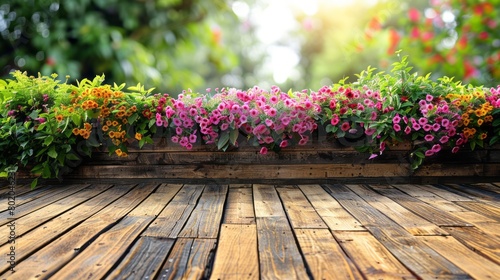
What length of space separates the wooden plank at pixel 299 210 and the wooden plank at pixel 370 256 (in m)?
0.17

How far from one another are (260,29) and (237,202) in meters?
11.7

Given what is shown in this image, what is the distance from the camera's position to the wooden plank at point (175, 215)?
166cm

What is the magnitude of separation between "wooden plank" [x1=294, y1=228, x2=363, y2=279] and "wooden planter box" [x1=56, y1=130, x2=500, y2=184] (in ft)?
3.64

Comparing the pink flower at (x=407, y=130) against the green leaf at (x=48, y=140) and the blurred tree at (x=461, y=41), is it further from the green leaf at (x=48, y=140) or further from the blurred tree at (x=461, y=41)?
the blurred tree at (x=461, y=41)

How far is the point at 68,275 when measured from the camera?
121cm

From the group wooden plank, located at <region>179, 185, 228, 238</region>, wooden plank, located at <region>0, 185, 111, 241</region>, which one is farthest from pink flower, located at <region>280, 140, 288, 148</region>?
wooden plank, located at <region>0, 185, 111, 241</region>

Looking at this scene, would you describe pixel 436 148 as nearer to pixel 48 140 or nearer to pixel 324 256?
pixel 324 256

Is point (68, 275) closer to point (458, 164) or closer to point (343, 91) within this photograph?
point (343, 91)

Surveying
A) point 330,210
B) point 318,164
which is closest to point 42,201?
point 330,210

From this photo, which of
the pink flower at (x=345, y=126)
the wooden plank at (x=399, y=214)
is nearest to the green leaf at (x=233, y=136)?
the pink flower at (x=345, y=126)

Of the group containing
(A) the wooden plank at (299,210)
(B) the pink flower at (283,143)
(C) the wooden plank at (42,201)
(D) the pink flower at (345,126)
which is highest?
(D) the pink flower at (345,126)

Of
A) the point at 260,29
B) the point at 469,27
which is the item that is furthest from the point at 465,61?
the point at 260,29

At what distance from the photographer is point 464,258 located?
4.42 feet

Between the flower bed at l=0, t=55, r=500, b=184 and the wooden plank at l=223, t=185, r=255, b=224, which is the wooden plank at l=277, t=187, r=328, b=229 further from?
the flower bed at l=0, t=55, r=500, b=184
